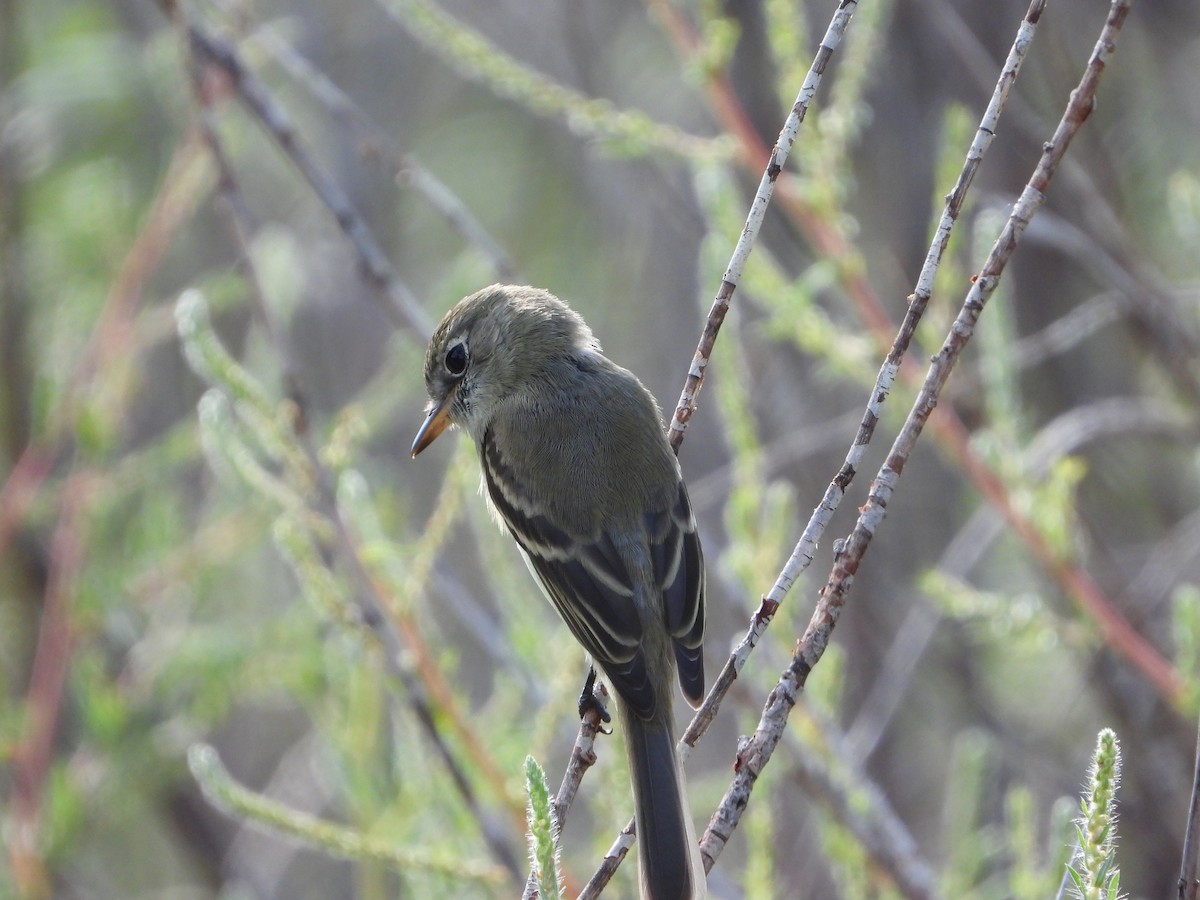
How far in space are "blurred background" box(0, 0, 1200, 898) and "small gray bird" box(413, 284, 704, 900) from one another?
0.13 m

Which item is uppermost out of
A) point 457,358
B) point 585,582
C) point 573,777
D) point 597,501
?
point 457,358

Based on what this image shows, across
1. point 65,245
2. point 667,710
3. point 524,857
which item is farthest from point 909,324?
point 65,245

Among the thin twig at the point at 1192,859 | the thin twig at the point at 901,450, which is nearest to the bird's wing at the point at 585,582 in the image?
the thin twig at the point at 901,450

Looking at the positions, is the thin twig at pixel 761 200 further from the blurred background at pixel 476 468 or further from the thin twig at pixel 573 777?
the thin twig at pixel 573 777

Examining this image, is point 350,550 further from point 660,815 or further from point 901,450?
point 901,450


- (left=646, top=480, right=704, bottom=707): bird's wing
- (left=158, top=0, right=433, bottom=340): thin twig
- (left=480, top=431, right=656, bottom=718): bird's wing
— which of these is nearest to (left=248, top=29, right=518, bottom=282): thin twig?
(left=158, top=0, right=433, bottom=340): thin twig

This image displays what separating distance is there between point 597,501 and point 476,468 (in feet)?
0.97

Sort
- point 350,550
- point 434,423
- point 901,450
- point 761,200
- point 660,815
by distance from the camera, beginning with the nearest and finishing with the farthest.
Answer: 1. point 901,450
2. point 761,200
3. point 660,815
4. point 350,550
5. point 434,423

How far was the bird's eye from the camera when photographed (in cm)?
376

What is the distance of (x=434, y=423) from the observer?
3.75 meters

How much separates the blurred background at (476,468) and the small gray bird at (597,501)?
5.1 inches

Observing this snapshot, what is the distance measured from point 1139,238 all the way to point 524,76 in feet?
9.83

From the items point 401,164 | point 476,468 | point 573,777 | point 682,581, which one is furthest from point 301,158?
point 573,777

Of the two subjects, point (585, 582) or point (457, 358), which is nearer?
point (585, 582)
